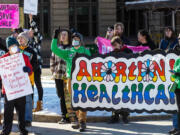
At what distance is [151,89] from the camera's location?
26.2 ft

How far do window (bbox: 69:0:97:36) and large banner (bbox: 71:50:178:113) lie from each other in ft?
65.7

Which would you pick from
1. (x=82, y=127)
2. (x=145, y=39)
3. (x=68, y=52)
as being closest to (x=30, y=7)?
(x=68, y=52)

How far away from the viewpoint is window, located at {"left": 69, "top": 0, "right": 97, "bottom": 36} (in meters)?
27.9

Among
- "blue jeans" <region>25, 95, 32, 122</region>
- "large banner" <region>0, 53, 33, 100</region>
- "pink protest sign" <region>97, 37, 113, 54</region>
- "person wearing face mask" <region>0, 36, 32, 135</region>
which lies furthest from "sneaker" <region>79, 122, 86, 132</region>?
"pink protest sign" <region>97, 37, 113, 54</region>

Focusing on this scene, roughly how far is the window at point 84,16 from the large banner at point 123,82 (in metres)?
20.0

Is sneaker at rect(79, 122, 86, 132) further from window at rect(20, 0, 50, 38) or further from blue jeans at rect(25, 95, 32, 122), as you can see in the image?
window at rect(20, 0, 50, 38)

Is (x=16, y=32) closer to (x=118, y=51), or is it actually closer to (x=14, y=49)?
(x=14, y=49)

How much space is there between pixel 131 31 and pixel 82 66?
70.0 ft

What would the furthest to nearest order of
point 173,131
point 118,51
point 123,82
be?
point 118,51, point 123,82, point 173,131

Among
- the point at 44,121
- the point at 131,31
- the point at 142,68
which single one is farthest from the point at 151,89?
the point at 131,31

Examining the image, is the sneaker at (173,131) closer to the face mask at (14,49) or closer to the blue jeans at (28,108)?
the blue jeans at (28,108)

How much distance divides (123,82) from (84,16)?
67.7ft

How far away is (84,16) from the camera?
92.9ft

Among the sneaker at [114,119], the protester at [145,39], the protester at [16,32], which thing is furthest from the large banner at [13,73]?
the protester at [145,39]
